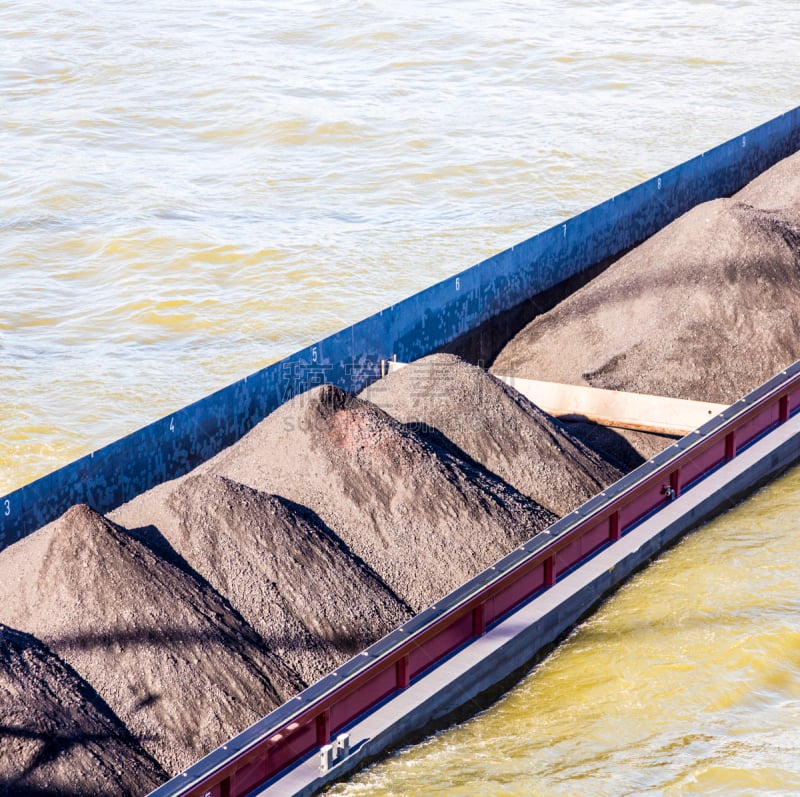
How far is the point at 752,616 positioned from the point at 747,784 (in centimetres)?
160

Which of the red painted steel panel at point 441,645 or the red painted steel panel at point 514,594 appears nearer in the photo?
the red painted steel panel at point 441,645

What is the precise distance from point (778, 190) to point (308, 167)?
28.7ft

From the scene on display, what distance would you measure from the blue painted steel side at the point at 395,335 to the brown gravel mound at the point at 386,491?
0.66 meters

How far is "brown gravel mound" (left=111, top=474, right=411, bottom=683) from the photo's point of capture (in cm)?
A: 611

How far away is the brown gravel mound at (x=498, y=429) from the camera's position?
766 centimetres

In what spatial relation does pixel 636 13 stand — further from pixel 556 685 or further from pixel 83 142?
pixel 556 685

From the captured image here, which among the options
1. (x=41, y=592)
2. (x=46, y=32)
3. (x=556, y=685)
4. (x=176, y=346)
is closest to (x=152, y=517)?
(x=41, y=592)

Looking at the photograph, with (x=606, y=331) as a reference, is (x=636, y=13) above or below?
above

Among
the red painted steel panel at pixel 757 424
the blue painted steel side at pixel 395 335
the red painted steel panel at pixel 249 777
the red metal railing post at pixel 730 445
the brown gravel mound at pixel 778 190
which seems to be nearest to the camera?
the red painted steel panel at pixel 249 777

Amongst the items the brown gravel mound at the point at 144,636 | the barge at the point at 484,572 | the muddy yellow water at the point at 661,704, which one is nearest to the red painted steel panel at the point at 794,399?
the barge at the point at 484,572

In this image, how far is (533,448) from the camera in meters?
7.79

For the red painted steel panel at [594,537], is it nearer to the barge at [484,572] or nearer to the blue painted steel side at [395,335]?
the barge at [484,572]

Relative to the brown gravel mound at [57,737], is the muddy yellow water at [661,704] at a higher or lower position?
lower

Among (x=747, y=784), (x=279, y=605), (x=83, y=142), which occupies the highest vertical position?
(x=83, y=142)
